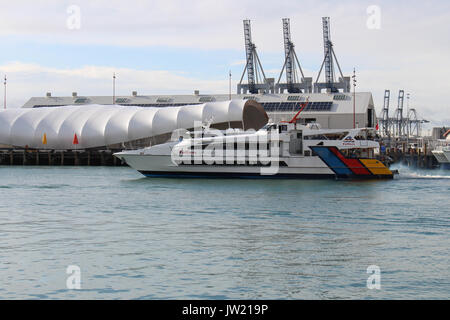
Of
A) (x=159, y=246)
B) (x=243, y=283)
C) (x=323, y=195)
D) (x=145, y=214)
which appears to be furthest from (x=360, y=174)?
(x=243, y=283)

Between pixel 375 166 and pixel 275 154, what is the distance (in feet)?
26.0

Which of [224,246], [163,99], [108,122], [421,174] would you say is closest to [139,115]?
[108,122]

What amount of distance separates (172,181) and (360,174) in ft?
48.1

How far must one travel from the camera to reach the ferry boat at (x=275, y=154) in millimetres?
50312

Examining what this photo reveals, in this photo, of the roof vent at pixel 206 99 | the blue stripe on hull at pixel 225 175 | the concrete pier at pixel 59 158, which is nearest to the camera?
the blue stripe on hull at pixel 225 175

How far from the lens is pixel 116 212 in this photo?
31234 millimetres

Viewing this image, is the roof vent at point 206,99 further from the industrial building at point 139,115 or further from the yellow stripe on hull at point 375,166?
the yellow stripe on hull at point 375,166

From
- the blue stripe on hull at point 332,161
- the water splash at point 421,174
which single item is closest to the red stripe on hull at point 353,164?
the blue stripe on hull at point 332,161

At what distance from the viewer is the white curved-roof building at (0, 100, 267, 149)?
86.9 m

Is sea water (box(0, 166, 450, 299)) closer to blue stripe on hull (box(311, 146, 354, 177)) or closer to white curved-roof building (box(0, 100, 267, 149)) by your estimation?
blue stripe on hull (box(311, 146, 354, 177))

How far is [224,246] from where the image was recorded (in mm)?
21516

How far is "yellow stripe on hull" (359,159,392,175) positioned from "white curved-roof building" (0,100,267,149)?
34.9 m

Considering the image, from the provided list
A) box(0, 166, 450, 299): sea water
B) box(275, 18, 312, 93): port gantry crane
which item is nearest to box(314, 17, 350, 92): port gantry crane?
box(275, 18, 312, 93): port gantry crane
